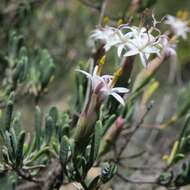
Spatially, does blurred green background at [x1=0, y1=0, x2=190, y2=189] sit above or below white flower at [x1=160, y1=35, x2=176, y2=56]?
below

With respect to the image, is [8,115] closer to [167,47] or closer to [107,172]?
[107,172]

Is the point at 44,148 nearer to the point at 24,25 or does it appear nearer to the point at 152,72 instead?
the point at 152,72

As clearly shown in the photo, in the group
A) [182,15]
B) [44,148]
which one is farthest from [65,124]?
[182,15]

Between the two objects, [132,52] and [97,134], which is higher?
[132,52]

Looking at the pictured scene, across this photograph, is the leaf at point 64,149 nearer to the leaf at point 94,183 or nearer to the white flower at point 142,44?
the leaf at point 94,183

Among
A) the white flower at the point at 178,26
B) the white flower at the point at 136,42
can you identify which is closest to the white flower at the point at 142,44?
the white flower at the point at 136,42

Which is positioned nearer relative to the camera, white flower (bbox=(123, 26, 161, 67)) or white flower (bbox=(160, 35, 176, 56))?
white flower (bbox=(123, 26, 161, 67))

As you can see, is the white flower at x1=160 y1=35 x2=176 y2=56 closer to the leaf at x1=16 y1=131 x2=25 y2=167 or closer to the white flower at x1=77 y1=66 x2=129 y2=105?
the white flower at x1=77 y1=66 x2=129 y2=105

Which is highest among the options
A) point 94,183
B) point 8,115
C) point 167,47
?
point 167,47

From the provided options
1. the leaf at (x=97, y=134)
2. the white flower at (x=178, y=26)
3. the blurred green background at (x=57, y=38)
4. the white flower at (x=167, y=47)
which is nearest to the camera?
the leaf at (x=97, y=134)

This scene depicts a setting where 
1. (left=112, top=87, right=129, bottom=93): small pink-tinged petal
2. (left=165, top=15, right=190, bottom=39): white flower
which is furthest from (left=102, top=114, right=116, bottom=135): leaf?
(left=165, top=15, right=190, bottom=39): white flower

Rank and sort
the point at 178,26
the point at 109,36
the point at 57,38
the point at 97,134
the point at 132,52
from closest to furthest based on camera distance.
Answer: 1. the point at 97,134
2. the point at 132,52
3. the point at 109,36
4. the point at 178,26
5. the point at 57,38

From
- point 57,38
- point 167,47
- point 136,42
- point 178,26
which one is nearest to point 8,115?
point 136,42

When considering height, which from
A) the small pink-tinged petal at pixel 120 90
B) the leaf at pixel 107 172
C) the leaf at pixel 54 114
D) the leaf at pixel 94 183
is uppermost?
the small pink-tinged petal at pixel 120 90
